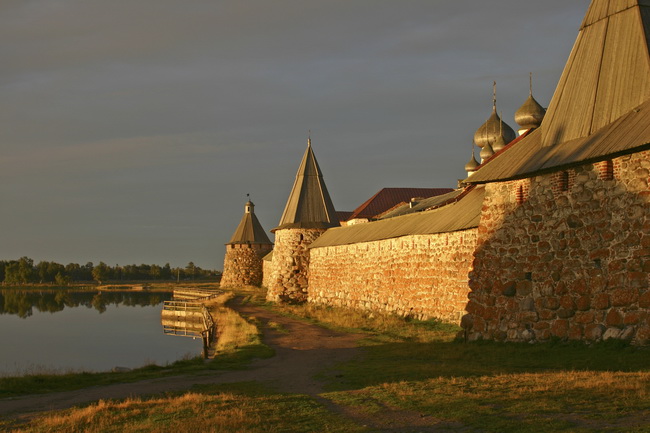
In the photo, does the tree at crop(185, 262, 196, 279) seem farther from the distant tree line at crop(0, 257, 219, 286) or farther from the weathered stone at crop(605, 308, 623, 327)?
the weathered stone at crop(605, 308, 623, 327)

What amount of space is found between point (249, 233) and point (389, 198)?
40.8 feet

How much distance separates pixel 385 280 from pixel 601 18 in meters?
12.2

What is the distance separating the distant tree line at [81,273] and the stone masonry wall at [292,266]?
78.2 meters

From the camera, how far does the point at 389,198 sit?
50.2 metres

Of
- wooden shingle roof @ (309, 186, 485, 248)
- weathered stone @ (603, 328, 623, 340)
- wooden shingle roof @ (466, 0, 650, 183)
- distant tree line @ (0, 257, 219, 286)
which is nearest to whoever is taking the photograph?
weathered stone @ (603, 328, 623, 340)

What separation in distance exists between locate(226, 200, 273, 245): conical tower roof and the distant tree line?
56.3 meters

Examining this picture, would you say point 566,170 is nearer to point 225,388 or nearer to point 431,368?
point 431,368

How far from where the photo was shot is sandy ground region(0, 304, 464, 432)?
7.82m

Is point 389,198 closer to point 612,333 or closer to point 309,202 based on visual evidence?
point 309,202

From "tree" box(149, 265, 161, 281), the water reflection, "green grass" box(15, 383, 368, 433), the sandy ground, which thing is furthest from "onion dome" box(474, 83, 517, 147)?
"tree" box(149, 265, 161, 281)

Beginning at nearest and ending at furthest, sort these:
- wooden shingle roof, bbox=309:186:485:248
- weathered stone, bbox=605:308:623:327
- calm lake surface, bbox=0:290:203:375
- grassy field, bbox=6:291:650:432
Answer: grassy field, bbox=6:291:650:432
weathered stone, bbox=605:308:623:327
wooden shingle roof, bbox=309:186:485:248
calm lake surface, bbox=0:290:203:375

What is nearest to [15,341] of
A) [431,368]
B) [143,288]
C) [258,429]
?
[431,368]

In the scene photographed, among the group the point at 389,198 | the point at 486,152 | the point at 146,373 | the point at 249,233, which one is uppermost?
the point at 486,152

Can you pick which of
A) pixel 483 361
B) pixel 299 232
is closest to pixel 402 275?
pixel 483 361
